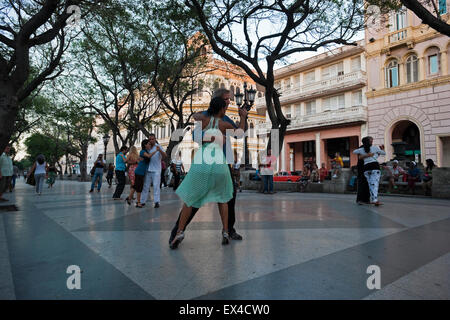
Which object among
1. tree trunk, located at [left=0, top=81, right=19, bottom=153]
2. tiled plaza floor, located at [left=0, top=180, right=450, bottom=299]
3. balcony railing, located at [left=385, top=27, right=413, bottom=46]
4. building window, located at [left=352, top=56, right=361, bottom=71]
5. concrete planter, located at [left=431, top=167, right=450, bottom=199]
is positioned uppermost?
balcony railing, located at [left=385, top=27, right=413, bottom=46]

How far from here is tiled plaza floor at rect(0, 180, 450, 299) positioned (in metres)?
1.96

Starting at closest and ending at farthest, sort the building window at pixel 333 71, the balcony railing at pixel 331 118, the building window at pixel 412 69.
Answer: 1. the building window at pixel 412 69
2. the balcony railing at pixel 331 118
3. the building window at pixel 333 71

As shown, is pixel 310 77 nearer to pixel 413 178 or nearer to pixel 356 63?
pixel 356 63

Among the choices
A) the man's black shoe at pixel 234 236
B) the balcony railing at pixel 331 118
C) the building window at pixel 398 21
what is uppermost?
the building window at pixel 398 21

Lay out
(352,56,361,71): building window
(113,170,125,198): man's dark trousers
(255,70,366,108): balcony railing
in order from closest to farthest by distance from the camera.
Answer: (113,170,125,198): man's dark trousers
(255,70,366,108): balcony railing
(352,56,361,71): building window

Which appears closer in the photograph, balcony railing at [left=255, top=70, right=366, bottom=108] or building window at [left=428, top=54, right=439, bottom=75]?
building window at [left=428, top=54, right=439, bottom=75]

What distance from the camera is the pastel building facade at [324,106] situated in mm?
22250

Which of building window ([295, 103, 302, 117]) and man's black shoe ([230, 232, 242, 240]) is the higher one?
building window ([295, 103, 302, 117])

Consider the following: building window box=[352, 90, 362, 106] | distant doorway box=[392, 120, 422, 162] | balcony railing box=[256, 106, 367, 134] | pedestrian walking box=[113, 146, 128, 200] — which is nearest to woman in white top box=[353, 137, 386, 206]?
pedestrian walking box=[113, 146, 128, 200]

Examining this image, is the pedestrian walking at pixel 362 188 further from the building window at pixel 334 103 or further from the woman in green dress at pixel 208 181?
the building window at pixel 334 103

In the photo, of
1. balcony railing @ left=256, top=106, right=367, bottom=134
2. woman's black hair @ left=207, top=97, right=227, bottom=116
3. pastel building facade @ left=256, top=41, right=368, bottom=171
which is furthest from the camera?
pastel building facade @ left=256, top=41, right=368, bottom=171

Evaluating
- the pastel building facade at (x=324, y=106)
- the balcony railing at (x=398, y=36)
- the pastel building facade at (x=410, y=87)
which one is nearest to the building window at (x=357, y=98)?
the pastel building facade at (x=324, y=106)

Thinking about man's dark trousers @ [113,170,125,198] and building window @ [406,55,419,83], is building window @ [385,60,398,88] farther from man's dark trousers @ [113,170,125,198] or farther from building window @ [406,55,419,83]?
man's dark trousers @ [113,170,125,198]

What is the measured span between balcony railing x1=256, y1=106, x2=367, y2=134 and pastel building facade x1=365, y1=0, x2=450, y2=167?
31.9 inches
